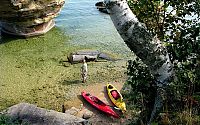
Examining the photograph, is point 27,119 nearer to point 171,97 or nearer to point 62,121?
point 62,121

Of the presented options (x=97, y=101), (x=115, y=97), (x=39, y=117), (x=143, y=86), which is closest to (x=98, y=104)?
(x=97, y=101)

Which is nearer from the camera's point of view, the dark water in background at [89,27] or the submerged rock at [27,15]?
the submerged rock at [27,15]

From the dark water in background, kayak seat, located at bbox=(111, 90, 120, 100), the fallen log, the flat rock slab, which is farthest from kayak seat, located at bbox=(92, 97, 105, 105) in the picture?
the dark water in background

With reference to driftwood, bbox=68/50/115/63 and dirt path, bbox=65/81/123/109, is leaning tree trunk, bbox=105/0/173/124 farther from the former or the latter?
driftwood, bbox=68/50/115/63

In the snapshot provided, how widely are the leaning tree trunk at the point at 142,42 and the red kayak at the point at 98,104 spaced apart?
223 inches

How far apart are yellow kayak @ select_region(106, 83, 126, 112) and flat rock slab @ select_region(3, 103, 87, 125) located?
11.1 feet

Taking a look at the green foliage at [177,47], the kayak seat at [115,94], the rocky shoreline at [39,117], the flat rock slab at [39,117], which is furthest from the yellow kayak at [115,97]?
the green foliage at [177,47]

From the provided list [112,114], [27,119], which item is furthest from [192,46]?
[112,114]

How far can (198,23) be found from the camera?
19.6 feet

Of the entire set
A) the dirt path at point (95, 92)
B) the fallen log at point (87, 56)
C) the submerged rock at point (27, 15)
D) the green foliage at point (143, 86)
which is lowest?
the dirt path at point (95, 92)

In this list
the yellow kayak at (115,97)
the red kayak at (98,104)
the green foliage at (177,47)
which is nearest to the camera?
the green foliage at (177,47)

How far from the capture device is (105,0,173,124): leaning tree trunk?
218 inches

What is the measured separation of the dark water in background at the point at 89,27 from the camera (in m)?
19.0

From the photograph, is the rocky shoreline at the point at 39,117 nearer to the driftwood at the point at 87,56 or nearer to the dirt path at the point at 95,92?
the dirt path at the point at 95,92
